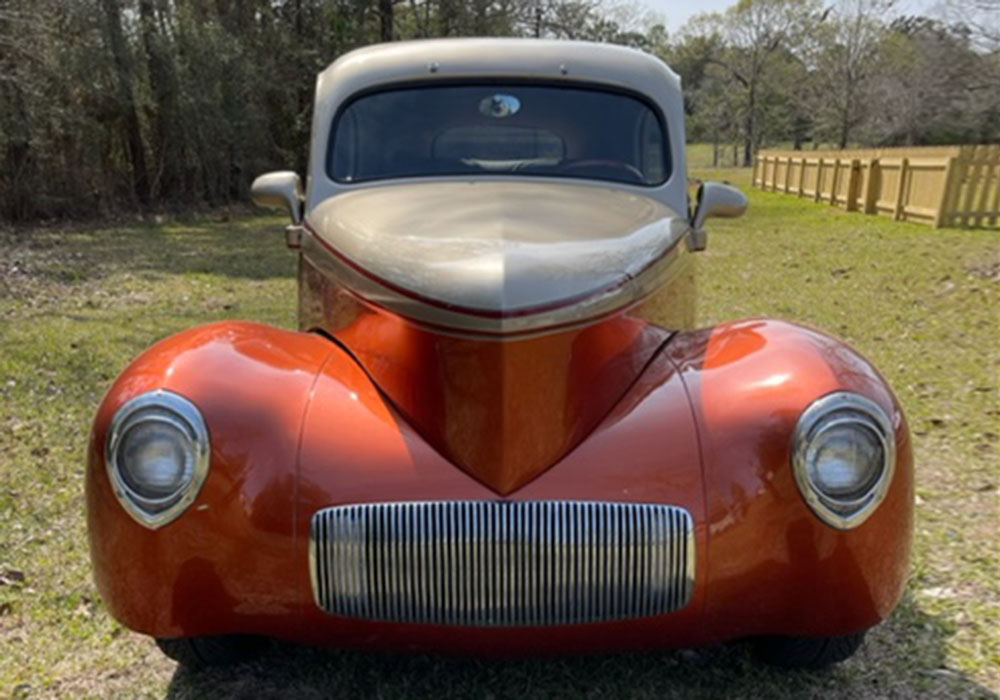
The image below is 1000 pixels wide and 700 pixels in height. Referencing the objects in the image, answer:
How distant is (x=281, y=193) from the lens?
3430 millimetres

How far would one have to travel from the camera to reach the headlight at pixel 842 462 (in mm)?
1973

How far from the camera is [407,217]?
268 centimetres

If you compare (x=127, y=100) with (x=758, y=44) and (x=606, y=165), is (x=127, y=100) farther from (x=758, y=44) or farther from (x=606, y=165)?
(x=758, y=44)

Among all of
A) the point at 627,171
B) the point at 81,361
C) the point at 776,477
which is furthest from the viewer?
the point at 81,361

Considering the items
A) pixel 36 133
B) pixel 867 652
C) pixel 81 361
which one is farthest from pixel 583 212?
pixel 36 133

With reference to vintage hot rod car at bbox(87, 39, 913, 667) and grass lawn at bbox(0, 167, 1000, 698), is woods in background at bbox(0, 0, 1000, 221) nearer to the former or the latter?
grass lawn at bbox(0, 167, 1000, 698)

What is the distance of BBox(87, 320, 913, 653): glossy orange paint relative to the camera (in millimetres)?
1976

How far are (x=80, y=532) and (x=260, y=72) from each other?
58.4 ft

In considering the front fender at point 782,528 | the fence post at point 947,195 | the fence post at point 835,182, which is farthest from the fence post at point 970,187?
the front fender at point 782,528

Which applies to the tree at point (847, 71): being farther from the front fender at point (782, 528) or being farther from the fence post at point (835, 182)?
the front fender at point (782, 528)

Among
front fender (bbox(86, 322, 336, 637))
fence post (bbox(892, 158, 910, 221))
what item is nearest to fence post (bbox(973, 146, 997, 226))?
fence post (bbox(892, 158, 910, 221))

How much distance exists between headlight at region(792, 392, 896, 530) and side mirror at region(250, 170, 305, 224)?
7.38 ft

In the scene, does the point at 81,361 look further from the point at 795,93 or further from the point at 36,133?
the point at 795,93

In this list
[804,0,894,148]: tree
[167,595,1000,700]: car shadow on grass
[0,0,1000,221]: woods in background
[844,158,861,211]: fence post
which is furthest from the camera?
[804,0,894,148]: tree
